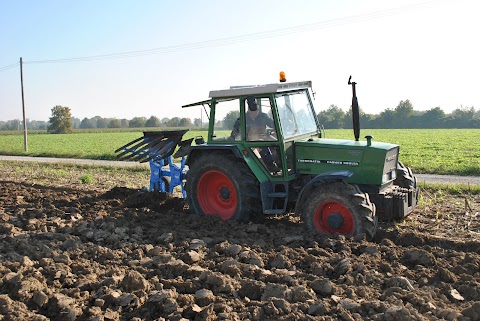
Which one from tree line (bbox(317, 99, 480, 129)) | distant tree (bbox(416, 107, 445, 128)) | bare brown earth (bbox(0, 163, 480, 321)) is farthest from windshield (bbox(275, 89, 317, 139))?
distant tree (bbox(416, 107, 445, 128))

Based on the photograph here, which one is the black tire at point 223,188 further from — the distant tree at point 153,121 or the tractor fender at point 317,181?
the distant tree at point 153,121

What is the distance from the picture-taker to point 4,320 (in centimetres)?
440

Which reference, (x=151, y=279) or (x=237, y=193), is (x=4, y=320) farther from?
(x=237, y=193)

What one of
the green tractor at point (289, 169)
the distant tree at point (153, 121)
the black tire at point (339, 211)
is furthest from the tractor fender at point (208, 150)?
the distant tree at point (153, 121)

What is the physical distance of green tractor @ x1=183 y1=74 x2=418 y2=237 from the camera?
6.78m

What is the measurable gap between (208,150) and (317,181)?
6.76 feet

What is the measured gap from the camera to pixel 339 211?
→ 22.1 ft

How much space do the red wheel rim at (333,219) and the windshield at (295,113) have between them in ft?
4.31

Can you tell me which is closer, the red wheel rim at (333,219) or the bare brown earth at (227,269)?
the bare brown earth at (227,269)

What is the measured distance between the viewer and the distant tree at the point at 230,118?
7.81 metres

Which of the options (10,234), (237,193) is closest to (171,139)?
(237,193)

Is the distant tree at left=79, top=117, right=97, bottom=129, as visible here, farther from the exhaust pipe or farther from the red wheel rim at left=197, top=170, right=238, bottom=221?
the exhaust pipe

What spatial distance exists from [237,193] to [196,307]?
129 inches

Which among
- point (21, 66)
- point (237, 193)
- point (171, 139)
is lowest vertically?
point (237, 193)
